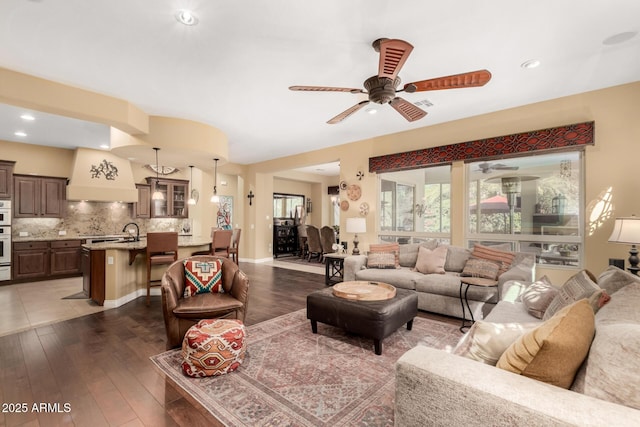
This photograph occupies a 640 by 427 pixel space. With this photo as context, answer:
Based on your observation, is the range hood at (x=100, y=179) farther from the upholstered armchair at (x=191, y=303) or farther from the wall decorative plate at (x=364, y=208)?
the wall decorative plate at (x=364, y=208)

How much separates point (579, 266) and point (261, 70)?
472 cm

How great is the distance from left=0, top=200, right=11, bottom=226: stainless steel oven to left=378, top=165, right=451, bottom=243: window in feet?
23.6

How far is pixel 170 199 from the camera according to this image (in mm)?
7789

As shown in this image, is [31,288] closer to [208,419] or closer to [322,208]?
[208,419]

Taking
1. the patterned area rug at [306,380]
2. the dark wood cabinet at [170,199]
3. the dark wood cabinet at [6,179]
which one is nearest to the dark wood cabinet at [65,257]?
the dark wood cabinet at [6,179]

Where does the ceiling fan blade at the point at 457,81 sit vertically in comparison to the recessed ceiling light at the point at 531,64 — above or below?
below

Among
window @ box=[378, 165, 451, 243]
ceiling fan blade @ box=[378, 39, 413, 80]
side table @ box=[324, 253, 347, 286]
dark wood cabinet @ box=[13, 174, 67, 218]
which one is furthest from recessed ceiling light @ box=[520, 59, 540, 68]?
dark wood cabinet @ box=[13, 174, 67, 218]

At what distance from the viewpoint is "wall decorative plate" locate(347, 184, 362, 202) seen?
19.7ft

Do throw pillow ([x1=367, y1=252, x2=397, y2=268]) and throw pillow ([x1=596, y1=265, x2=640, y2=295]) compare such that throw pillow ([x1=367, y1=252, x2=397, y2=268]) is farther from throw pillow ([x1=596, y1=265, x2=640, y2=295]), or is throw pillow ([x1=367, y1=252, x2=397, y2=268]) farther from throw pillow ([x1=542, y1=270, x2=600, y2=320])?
throw pillow ([x1=596, y1=265, x2=640, y2=295])

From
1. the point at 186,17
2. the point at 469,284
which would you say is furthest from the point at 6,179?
the point at 469,284

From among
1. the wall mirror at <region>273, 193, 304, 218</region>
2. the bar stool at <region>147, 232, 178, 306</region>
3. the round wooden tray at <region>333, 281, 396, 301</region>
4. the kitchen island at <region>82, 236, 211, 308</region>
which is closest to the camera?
the round wooden tray at <region>333, 281, 396, 301</region>

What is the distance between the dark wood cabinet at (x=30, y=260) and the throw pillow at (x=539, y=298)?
26.8 ft

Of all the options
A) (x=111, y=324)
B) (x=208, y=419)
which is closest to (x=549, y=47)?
(x=208, y=419)

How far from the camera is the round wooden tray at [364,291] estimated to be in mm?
2928
